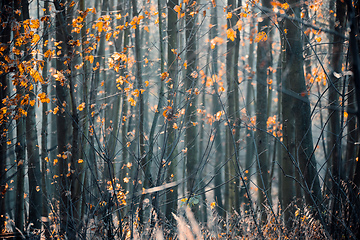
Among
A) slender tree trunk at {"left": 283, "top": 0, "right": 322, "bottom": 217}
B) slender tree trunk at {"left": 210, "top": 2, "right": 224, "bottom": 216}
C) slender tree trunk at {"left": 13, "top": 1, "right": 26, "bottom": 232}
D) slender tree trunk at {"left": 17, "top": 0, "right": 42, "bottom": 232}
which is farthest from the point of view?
slender tree trunk at {"left": 17, "top": 0, "right": 42, "bottom": 232}

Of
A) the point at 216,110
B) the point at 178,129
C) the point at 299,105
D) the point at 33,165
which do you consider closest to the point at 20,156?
the point at 33,165

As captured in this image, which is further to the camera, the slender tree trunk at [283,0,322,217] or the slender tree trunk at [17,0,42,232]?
the slender tree trunk at [17,0,42,232]

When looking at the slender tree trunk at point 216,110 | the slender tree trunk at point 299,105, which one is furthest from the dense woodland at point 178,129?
the slender tree trunk at point 216,110

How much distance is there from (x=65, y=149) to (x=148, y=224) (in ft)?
8.07

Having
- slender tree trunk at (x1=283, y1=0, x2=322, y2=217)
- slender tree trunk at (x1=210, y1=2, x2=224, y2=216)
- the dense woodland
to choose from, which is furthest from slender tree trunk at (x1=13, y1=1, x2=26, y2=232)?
slender tree trunk at (x1=283, y1=0, x2=322, y2=217)

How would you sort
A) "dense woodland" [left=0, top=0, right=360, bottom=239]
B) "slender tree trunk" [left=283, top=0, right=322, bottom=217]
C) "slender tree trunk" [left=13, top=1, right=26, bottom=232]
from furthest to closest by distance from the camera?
"slender tree trunk" [left=13, top=1, right=26, bottom=232], "slender tree trunk" [left=283, top=0, right=322, bottom=217], "dense woodland" [left=0, top=0, right=360, bottom=239]

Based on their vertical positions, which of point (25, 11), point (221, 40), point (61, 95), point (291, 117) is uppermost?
point (25, 11)

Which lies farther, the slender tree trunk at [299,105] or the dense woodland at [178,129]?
the slender tree trunk at [299,105]

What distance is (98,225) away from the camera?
10.6 feet

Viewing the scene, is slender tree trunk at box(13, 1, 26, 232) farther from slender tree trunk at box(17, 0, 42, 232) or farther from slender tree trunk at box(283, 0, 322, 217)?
slender tree trunk at box(283, 0, 322, 217)

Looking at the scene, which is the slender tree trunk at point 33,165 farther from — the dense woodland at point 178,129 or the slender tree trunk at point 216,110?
the slender tree trunk at point 216,110

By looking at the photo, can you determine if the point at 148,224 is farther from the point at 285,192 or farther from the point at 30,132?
the point at 30,132

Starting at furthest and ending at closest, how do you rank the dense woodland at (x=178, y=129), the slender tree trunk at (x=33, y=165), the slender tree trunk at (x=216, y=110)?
the slender tree trunk at (x=33, y=165)
the slender tree trunk at (x=216, y=110)
the dense woodland at (x=178, y=129)

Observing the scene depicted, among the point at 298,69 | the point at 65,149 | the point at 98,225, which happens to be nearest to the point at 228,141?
the point at 298,69
